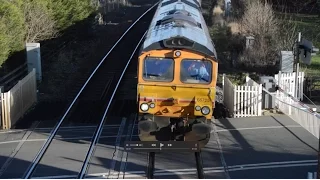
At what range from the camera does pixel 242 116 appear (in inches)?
667

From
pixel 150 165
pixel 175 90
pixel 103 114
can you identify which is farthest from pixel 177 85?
pixel 103 114

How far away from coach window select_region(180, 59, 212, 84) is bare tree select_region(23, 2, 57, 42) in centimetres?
1193

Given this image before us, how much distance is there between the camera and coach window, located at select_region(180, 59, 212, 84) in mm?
13102

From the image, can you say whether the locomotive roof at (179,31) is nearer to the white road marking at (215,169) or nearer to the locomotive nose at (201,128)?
the locomotive nose at (201,128)

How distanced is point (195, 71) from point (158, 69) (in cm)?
87

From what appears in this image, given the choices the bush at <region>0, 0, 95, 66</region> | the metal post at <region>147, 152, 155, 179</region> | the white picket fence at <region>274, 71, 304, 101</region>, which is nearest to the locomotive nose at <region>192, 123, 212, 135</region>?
the metal post at <region>147, 152, 155, 179</region>

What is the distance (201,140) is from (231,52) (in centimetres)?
1658

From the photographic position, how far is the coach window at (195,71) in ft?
43.0

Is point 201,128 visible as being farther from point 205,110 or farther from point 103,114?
point 103,114

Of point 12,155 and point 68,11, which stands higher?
point 68,11

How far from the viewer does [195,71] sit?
13.1 metres

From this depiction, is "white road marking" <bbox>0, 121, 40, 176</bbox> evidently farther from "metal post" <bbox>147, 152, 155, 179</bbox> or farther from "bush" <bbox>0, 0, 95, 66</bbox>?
"bush" <bbox>0, 0, 95, 66</bbox>

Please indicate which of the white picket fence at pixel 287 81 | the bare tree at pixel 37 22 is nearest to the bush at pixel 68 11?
the bare tree at pixel 37 22

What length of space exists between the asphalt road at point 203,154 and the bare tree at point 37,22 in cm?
897
